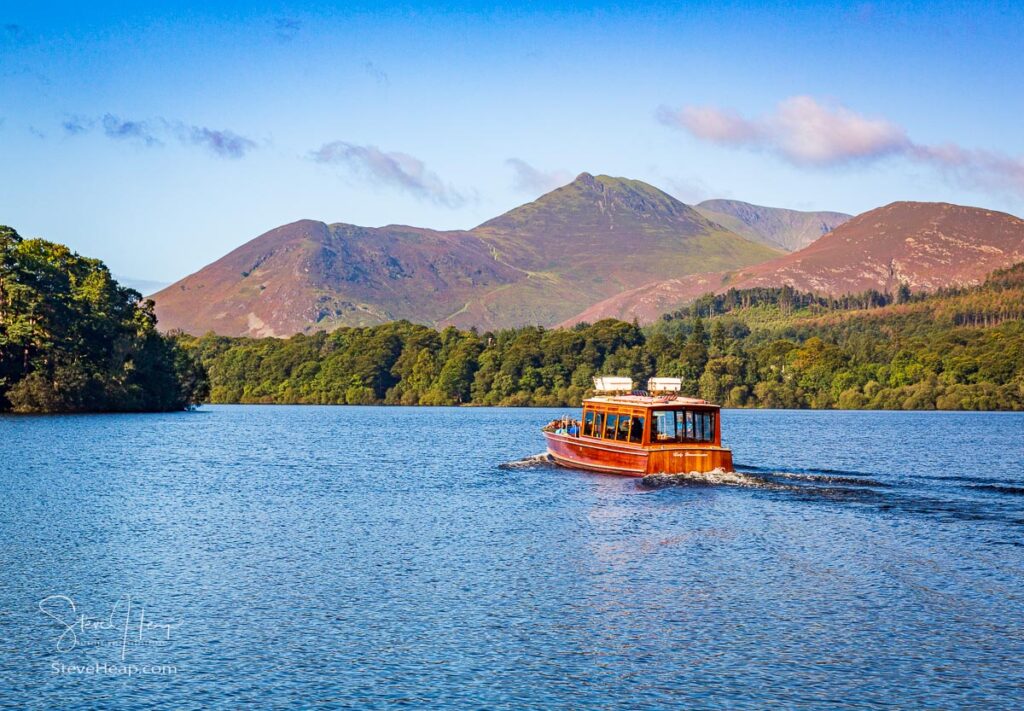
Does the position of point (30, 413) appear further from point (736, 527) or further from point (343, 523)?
point (736, 527)

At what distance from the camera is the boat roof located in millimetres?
70938

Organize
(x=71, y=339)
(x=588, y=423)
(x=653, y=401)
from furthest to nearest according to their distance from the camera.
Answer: (x=71, y=339)
(x=588, y=423)
(x=653, y=401)

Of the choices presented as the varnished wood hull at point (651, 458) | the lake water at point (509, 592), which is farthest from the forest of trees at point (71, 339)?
the varnished wood hull at point (651, 458)

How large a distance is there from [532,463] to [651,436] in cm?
1589

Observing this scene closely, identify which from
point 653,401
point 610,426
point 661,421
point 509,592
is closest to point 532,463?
point 610,426

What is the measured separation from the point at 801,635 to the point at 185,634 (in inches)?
687

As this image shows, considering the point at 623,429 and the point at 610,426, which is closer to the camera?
the point at 623,429

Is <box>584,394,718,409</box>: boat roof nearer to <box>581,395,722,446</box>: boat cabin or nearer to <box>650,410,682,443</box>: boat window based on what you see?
<box>581,395,722,446</box>: boat cabin

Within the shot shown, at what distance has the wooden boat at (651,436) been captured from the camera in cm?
7019

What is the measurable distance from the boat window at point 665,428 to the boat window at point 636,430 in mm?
955

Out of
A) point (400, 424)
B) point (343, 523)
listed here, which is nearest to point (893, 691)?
point (343, 523)

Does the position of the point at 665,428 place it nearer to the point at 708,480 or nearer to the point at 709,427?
the point at 709,427

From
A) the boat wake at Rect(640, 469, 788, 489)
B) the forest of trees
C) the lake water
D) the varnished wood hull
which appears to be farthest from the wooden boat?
the forest of trees

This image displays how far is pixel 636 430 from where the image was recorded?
7262 cm
